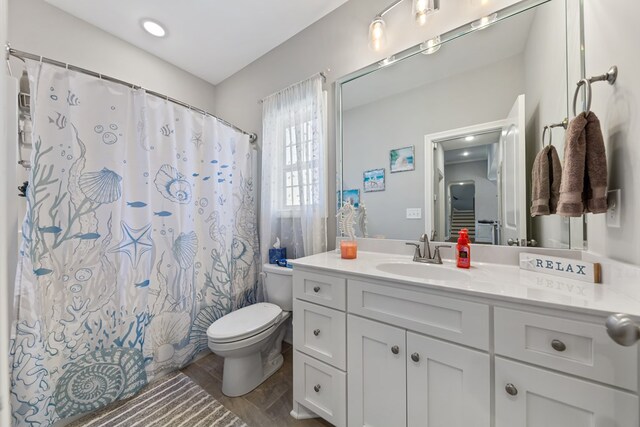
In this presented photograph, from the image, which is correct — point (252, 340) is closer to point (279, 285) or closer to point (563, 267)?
point (279, 285)

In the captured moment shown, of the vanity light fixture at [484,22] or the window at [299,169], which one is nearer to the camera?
the vanity light fixture at [484,22]

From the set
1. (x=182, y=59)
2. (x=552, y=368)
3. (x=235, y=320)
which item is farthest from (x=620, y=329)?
(x=182, y=59)

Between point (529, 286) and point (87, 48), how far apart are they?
3.03 m

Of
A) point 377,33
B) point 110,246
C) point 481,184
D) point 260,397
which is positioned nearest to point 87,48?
point 110,246

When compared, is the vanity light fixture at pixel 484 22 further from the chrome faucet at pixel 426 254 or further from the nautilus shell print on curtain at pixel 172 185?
the nautilus shell print on curtain at pixel 172 185

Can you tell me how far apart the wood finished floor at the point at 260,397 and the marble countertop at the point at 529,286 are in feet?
2.82

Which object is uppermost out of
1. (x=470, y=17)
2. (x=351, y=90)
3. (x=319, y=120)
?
(x=470, y=17)

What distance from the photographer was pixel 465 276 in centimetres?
103

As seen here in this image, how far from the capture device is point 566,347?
65 centimetres

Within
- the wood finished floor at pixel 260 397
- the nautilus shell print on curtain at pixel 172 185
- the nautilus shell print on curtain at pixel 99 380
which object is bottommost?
the wood finished floor at pixel 260 397

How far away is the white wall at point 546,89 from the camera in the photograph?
1034 millimetres

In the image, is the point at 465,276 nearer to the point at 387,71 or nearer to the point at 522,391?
the point at 522,391

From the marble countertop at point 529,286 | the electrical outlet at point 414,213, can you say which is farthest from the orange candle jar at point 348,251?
the electrical outlet at point 414,213

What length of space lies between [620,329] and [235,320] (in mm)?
1637
